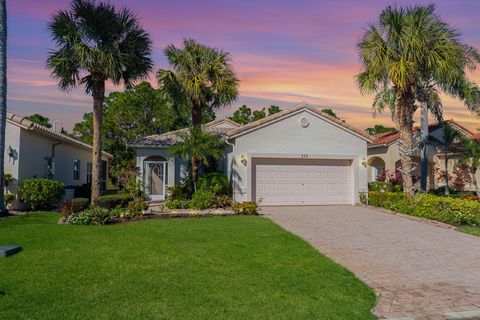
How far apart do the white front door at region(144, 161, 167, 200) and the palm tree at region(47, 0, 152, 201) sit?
14.9 feet

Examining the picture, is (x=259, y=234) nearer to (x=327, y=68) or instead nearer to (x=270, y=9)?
(x=270, y=9)

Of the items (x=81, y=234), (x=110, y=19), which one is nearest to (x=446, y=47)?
(x=110, y=19)

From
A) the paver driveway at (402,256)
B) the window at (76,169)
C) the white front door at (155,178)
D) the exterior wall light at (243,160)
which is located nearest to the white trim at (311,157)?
the exterior wall light at (243,160)

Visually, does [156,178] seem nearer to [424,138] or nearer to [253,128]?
[253,128]

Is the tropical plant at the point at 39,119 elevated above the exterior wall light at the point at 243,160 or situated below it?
above

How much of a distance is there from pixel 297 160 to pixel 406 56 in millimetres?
6829

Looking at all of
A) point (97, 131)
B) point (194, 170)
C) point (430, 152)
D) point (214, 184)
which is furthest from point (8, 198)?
point (430, 152)

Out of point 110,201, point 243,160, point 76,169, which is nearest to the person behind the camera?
point 110,201

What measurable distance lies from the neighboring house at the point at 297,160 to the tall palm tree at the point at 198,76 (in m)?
2.16

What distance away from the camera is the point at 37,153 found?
747 inches

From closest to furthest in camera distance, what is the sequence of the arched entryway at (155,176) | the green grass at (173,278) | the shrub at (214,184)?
1. the green grass at (173,278)
2. the shrub at (214,184)
3. the arched entryway at (155,176)

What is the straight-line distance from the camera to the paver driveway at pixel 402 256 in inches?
251

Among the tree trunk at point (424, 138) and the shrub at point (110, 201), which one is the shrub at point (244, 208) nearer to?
the shrub at point (110, 201)

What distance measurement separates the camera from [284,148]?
63.2ft
